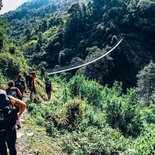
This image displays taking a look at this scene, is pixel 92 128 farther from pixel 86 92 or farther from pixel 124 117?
pixel 86 92

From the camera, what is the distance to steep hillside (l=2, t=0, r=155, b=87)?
79.4 meters

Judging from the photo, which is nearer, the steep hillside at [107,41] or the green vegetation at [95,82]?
the green vegetation at [95,82]

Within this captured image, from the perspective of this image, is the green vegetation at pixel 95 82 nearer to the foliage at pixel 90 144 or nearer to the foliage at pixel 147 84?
the foliage at pixel 90 144

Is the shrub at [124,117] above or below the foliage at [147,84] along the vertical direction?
above

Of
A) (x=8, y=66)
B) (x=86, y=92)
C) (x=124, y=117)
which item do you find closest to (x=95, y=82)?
(x=86, y=92)

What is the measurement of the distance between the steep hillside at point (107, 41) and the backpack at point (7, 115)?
6236cm

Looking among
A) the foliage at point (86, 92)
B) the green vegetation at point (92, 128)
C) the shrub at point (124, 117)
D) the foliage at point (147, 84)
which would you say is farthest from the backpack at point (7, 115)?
the foliage at point (147, 84)

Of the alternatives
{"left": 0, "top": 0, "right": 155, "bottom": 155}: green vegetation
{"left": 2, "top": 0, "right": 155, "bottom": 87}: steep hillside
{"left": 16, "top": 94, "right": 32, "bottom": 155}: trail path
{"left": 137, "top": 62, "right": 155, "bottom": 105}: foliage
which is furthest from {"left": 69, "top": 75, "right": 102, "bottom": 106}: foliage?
{"left": 2, "top": 0, "right": 155, "bottom": 87}: steep hillside

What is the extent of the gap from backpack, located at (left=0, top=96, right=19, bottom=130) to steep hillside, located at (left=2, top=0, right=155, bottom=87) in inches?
2455

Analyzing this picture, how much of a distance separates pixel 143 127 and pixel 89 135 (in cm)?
856

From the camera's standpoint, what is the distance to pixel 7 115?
712 centimetres

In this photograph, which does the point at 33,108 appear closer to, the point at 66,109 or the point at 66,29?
the point at 66,109

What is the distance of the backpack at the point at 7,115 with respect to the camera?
707cm

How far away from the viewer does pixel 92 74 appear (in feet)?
233
